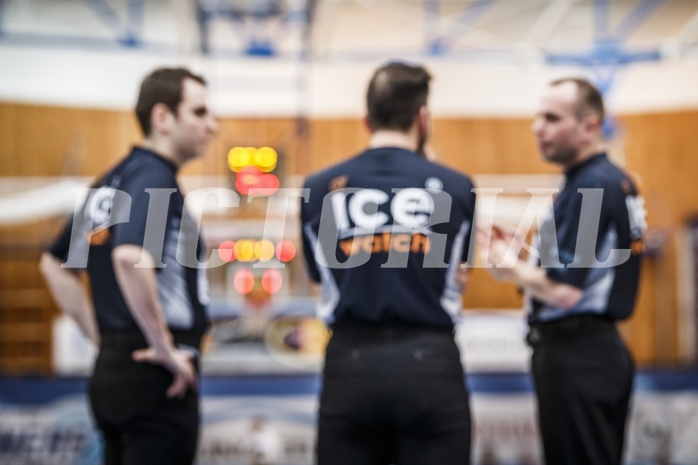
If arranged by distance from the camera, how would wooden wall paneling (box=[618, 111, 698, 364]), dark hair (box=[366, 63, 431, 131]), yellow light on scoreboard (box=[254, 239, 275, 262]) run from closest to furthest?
1. dark hair (box=[366, 63, 431, 131])
2. yellow light on scoreboard (box=[254, 239, 275, 262])
3. wooden wall paneling (box=[618, 111, 698, 364])

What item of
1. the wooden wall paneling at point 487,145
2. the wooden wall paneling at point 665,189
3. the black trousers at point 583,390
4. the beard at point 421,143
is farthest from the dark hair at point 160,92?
the wooden wall paneling at point 665,189

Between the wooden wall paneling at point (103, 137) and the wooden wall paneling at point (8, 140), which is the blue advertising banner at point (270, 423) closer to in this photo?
the wooden wall paneling at point (103, 137)

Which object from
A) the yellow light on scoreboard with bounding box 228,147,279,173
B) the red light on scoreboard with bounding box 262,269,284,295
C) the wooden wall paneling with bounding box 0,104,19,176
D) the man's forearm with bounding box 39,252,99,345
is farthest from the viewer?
the wooden wall paneling with bounding box 0,104,19,176

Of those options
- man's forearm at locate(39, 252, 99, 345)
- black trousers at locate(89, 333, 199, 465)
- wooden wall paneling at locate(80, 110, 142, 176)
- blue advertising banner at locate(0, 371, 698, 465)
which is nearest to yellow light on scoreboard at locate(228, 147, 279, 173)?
wooden wall paneling at locate(80, 110, 142, 176)

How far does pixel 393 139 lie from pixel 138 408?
155cm

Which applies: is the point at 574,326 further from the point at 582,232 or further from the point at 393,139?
the point at 393,139

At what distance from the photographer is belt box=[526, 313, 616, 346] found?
3.55 meters

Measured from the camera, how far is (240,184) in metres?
10.7

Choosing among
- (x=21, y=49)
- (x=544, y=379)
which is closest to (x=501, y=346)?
(x=544, y=379)

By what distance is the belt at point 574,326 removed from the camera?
355cm

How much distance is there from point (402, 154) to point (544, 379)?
4.71 ft

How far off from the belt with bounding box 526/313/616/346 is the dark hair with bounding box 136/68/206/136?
6.88 feet

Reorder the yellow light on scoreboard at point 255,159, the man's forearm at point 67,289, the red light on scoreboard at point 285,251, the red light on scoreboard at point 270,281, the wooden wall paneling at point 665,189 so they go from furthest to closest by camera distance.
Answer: the wooden wall paneling at point 665,189
the red light on scoreboard at point 285,251
the yellow light on scoreboard at point 255,159
the red light on scoreboard at point 270,281
the man's forearm at point 67,289

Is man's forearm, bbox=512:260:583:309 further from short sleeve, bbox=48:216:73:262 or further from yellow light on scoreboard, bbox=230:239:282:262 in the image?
yellow light on scoreboard, bbox=230:239:282:262
